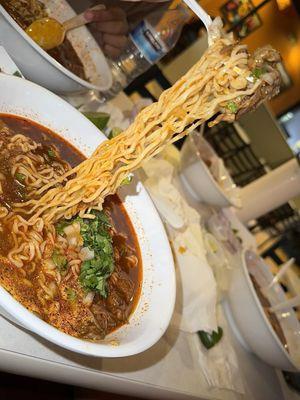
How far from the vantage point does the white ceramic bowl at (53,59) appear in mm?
1349

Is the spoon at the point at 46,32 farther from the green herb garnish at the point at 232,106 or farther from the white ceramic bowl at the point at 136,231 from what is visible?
the green herb garnish at the point at 232,106

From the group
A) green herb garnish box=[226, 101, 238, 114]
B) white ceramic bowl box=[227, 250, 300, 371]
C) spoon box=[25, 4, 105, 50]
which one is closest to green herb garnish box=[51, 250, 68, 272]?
green herb garnish box=[226, 101, 238, 114]

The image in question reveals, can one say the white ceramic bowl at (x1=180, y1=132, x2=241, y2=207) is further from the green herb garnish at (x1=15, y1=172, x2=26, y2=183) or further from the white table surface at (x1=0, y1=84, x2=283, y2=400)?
the green herb garnish at (x1=15, y1=172, x2=26, y2=183)

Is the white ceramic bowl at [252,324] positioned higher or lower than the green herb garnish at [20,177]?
lower

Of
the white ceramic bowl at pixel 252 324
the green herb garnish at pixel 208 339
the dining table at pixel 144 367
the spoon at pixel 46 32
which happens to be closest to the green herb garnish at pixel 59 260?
the dining table at pixel 144 367

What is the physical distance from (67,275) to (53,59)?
0.83 metres

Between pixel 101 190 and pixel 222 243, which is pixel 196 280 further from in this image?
pixel 101 190

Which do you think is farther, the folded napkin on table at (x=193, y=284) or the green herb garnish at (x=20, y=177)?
the folded napkin on table at (x=193, y=284)

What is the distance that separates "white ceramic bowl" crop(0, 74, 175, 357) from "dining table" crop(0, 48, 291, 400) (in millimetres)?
149

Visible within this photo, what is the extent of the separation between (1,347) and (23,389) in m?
1.07

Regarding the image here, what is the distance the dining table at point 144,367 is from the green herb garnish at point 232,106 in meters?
0.75

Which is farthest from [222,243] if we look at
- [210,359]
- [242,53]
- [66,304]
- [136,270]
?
[242,53]

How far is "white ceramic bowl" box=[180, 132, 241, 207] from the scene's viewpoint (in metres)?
2.38

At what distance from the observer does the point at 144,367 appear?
1.39m
